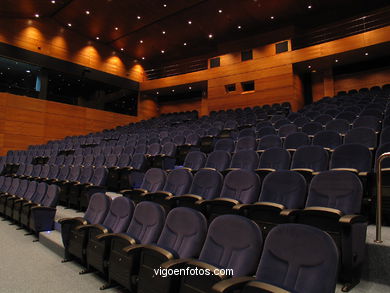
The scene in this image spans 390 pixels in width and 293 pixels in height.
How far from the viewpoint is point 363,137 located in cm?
219

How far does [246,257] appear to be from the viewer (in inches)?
39.0

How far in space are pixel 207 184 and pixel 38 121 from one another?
5.96 metres

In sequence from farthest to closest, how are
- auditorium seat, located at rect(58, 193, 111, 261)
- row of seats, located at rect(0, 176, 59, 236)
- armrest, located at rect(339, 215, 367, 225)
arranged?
row of seats, located at rect(0, 176, 59, 236) < auditorium seat, located at rect(58, 193, 111, 261) < armrest, located at rect(339, 215, 367, 225)

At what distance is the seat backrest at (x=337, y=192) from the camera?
1272 mm

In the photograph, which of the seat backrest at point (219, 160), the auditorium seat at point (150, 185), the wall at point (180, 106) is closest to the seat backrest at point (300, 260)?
the auditorium seat at point (150, 185)

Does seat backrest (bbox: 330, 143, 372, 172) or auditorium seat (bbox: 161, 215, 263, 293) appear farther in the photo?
seat backrest (bbox: 330, 143, 372, 172)

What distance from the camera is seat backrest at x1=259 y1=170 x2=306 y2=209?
1.41 metres

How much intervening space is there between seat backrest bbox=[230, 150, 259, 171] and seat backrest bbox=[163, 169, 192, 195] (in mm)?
466

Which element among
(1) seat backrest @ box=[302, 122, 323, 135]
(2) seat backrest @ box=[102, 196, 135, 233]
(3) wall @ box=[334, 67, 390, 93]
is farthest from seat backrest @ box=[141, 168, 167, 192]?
(3) wall @ box=[334, 67, 390, 93]

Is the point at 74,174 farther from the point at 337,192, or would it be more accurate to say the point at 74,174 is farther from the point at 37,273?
the point at 337,192

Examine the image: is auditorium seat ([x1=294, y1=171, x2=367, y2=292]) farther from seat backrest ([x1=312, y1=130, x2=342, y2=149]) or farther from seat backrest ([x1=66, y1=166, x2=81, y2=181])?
seat backrest ([x1=66, y1=166, x2=81, y2=181])

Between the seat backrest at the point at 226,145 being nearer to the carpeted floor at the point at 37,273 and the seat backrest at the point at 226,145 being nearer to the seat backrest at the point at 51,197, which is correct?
the seat backrest at the point at 51,197

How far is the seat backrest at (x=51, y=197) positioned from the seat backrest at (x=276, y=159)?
1699 millimetres

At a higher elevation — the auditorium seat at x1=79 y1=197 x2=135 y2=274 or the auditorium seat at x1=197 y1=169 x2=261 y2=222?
the auditorium seat at x1=197 y1=169 x2=261 y2=222
